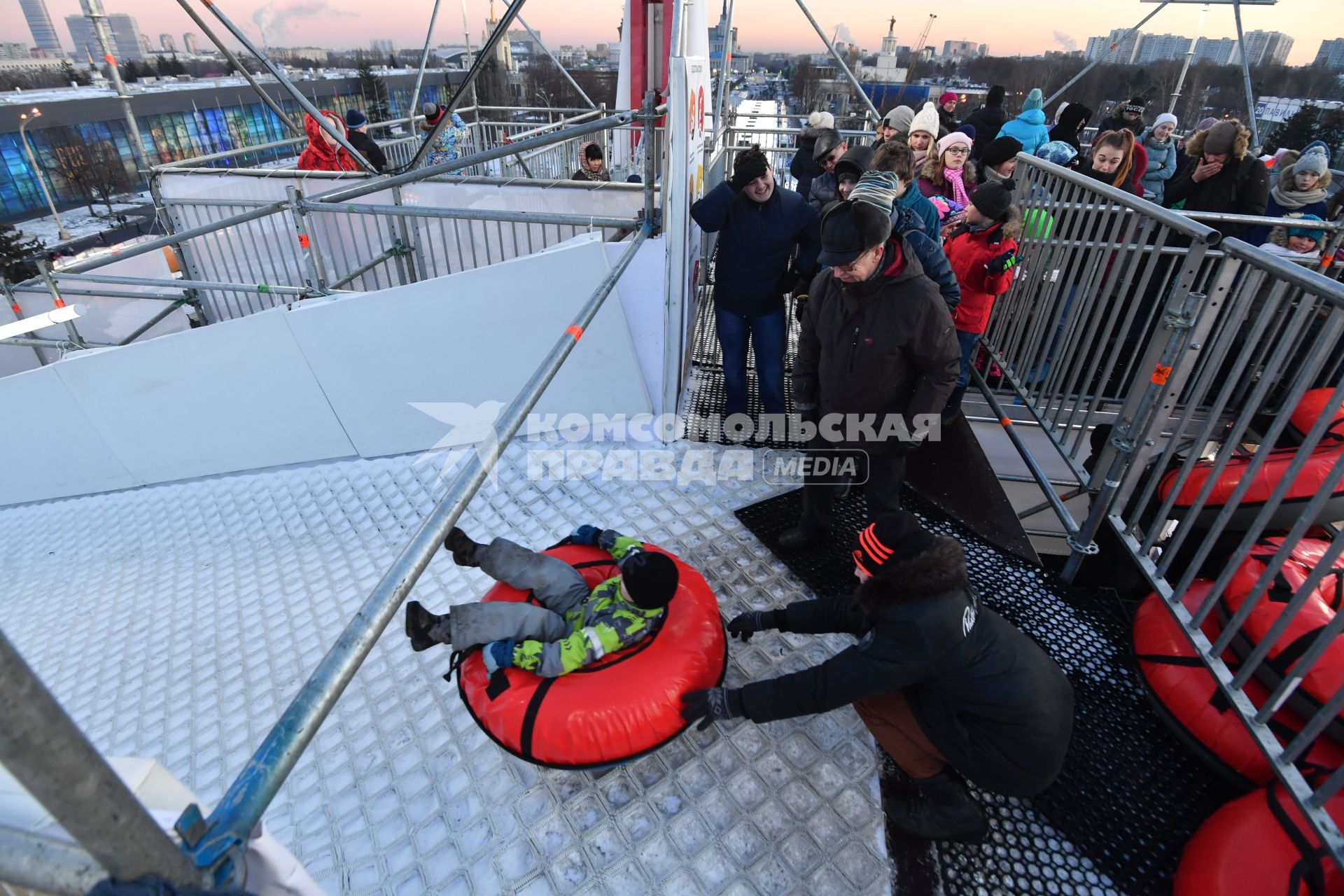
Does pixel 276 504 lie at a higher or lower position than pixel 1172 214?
lower

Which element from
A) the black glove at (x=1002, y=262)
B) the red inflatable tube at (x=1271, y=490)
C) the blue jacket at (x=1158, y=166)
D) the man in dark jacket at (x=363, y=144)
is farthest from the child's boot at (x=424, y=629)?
the blue jacket at (x=1158, y=166)

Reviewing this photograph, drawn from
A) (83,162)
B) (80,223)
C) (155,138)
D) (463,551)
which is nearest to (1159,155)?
(463,551)

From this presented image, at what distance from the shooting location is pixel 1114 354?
283 centimetres

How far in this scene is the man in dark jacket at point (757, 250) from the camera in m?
3.60

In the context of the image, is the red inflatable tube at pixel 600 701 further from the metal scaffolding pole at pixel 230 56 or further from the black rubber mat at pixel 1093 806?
the metal scaffolding pole at pixel 230 56

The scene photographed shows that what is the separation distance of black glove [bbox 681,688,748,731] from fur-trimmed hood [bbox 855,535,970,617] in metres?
0.60

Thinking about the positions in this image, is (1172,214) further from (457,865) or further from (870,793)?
(457,865)

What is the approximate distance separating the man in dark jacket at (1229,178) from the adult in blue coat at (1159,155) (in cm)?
62

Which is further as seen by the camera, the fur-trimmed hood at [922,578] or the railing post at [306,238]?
the railing post at [306,238]

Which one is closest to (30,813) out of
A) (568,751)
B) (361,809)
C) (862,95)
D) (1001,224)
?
(568,751)

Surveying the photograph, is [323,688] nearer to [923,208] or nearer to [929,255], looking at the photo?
[929,255]

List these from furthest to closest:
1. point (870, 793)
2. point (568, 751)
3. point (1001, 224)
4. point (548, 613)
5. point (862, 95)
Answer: point (862, 95), point (1001, 224), point (548, 613), point (870, 793), point (568, 751)

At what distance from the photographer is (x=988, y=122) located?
659 cm

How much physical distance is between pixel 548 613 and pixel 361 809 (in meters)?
0.94
